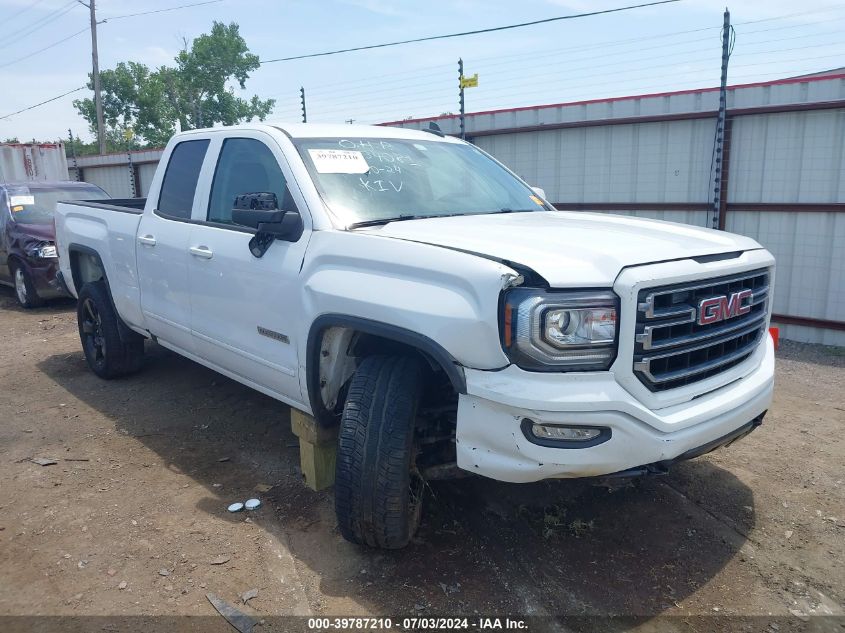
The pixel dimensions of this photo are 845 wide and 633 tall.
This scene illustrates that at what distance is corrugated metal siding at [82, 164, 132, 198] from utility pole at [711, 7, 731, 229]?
14.9m

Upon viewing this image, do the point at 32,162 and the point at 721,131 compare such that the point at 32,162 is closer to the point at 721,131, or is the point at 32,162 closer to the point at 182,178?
the point at 182,178

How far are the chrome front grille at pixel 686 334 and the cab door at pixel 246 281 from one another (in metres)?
1.63

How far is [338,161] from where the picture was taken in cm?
366

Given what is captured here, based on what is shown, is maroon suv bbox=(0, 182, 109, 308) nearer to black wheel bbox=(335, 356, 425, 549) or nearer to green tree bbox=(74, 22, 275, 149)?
black wheel bbox=(335, 356, 425, 549)

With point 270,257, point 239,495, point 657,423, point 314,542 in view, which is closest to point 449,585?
point 314,542

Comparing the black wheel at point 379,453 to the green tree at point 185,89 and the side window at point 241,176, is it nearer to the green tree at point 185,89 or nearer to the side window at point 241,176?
the side window at point 241,176

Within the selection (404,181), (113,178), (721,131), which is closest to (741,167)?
(721,131)

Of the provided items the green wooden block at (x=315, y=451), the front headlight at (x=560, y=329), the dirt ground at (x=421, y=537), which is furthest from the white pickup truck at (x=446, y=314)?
the dirt ground at (x=421, y=537)

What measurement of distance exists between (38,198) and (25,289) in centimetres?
144

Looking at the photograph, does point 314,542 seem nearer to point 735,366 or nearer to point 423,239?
point 423,239

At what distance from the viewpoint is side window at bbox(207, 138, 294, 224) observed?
3736mm

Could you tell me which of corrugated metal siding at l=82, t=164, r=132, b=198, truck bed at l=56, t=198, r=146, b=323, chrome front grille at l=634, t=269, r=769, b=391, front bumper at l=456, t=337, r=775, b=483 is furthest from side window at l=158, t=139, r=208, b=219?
corrugated metal siding at l=82, t=164, r=132, b=198

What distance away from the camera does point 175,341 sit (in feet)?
15.4

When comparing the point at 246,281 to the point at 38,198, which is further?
the point at 38,198
